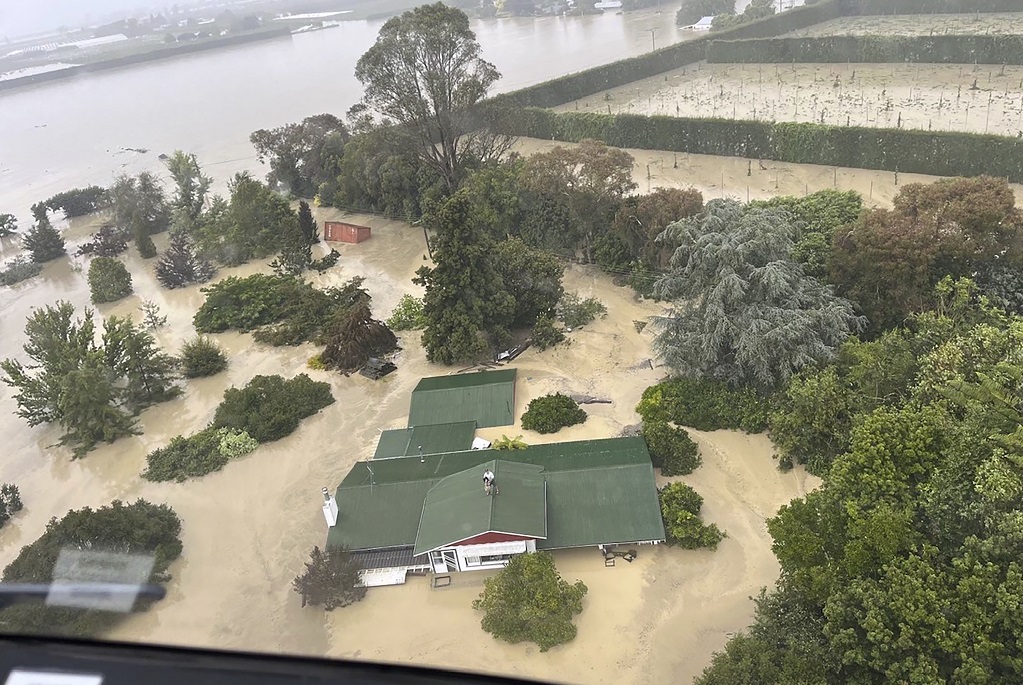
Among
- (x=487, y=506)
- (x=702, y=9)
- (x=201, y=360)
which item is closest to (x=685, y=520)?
(x=487, y=506)

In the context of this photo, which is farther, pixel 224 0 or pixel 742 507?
pixel 224 0

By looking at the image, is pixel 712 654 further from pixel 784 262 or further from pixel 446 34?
pixel 446 34

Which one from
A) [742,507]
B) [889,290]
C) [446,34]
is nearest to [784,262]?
[889,290]

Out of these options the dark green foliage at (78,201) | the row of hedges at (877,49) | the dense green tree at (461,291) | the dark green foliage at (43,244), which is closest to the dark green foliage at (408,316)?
the dense green tree at (461,291)

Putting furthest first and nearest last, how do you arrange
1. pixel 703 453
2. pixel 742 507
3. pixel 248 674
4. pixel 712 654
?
pixel 703 453, pixel 742 507, pixel 712 654, pixel 248 674

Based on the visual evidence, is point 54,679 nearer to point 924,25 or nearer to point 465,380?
point 465,380

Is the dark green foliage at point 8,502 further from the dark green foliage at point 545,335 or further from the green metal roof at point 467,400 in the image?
the dark green foliage at point 545,335
